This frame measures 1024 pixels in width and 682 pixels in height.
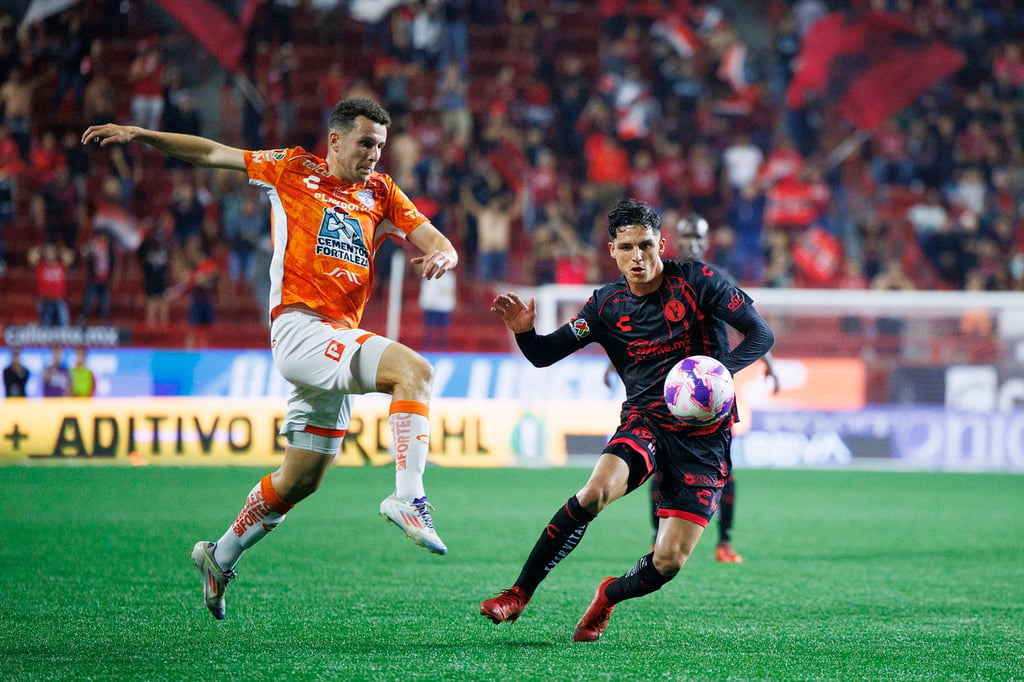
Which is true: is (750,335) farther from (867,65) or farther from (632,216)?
(867,65)

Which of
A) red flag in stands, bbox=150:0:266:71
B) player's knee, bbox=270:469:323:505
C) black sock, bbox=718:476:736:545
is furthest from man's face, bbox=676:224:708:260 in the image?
red flag in stands, bbox=150:0:266:71

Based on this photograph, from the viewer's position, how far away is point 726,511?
8.69m

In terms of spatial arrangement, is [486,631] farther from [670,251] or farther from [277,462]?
[670,251]

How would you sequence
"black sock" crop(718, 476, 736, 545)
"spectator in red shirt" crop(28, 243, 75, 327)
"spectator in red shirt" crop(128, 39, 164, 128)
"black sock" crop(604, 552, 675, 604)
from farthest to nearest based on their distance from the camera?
"spectator in red shirt" crop(128, 39, 164, 128) < "spectator in red shirt" crop(28, 243, 75, 327) < "black sock" crop(718, 476, 736, 545) < "black sock" crop(604, 552, 675, 604)

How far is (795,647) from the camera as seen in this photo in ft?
18.3

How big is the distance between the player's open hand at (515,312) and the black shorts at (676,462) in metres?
0.68

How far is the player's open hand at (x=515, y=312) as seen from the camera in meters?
5.79

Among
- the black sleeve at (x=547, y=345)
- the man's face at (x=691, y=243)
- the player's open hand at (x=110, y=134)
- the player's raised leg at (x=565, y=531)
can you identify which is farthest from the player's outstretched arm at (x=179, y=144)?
the man's face at (x=691, y=243)

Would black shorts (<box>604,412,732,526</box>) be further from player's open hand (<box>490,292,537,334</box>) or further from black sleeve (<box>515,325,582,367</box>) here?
player's open hand (<box>490,292,537,334</box>)

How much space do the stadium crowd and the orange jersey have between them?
12075 millimetres

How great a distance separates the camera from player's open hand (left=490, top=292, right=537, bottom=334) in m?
5.79

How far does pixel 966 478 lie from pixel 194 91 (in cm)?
1422

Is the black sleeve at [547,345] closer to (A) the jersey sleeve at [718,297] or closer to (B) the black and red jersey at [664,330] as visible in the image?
(B) the black and red jersey at [664,330]

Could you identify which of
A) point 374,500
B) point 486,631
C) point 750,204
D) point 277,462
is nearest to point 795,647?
point 486,631
